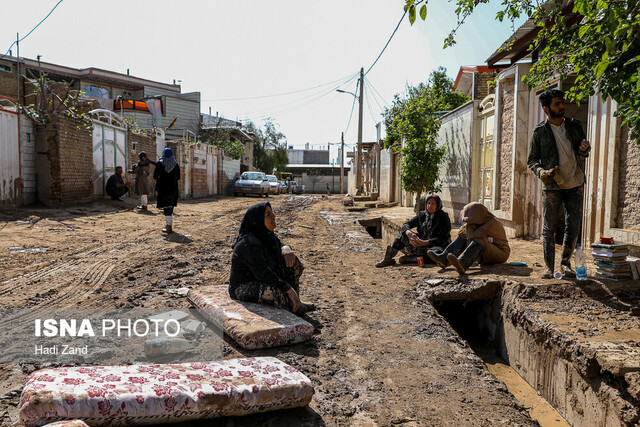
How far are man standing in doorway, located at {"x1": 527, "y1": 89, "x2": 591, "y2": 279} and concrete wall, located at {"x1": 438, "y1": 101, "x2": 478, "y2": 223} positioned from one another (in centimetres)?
556

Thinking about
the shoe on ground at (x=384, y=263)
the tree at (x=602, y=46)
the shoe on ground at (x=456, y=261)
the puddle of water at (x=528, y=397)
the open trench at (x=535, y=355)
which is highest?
the tree at (x=602, y=46)

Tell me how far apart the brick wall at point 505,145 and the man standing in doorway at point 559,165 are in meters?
3.35

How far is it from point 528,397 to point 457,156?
8111 millimetres

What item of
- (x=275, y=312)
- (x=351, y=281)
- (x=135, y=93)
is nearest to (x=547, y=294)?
(x=351, y=281)

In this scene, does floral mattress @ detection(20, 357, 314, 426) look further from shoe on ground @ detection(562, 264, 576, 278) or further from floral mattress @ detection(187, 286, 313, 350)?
shoe on ground @ detection(562, 264, 576, 278)

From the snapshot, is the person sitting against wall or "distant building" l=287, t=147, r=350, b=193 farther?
"distant building" l=287, t=147, r=350, b=193

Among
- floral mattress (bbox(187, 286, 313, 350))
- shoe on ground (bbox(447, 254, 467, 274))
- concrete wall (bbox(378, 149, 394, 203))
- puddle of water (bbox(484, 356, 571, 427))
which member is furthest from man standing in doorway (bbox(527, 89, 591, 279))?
concrete wall (bbox(378, 149, 394, 203))

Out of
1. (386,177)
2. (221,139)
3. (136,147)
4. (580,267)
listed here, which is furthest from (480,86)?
(221,139)

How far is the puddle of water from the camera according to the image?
357cm

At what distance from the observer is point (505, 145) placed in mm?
8305

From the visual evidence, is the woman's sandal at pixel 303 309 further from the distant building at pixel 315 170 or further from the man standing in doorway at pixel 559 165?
the distant building at pixel 315 170

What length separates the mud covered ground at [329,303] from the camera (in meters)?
2.65

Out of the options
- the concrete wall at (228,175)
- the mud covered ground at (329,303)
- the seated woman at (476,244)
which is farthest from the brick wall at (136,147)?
the seated woman at (476,244)

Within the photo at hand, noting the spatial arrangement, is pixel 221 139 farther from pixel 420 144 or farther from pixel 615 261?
pixel 615 261
